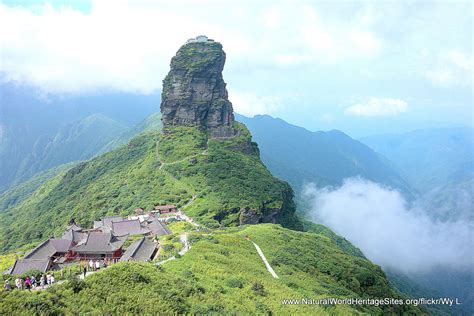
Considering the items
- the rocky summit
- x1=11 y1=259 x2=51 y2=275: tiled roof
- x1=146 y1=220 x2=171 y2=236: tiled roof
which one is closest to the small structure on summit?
the rocky summit

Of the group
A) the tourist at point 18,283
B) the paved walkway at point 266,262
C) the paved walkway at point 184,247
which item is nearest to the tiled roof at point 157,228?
the paved walkway at point 184,247

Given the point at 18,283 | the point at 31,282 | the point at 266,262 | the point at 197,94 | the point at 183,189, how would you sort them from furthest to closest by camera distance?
the point at 197,94, the point at 183,189, the point at 266,262, the point at 31,282, the point at 18,283

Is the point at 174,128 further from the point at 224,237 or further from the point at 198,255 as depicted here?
the point at 198,255

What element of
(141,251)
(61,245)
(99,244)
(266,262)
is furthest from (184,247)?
(61,245)

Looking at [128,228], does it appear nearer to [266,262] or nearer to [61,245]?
[61,245]

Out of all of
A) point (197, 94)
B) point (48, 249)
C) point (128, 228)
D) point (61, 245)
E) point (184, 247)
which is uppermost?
point (197, 94)

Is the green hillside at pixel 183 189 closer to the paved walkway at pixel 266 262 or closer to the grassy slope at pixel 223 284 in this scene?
the paved walkway at pixel 266 262

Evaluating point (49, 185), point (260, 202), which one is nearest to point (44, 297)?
point (260, 202)
